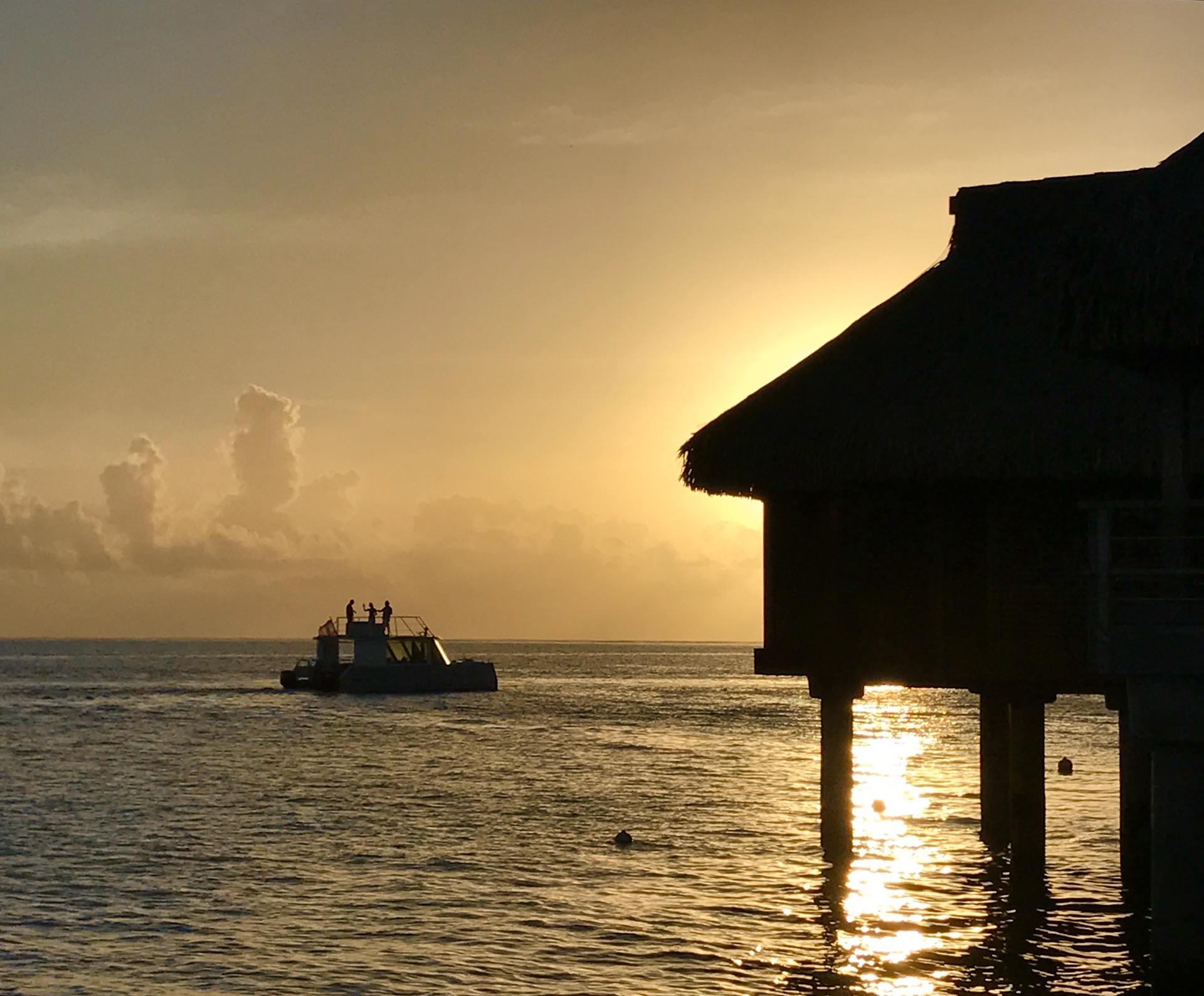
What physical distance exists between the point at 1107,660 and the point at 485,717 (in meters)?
61.1

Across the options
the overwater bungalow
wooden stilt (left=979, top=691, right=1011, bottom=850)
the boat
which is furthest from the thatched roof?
the boat

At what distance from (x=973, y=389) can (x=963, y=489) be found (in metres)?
1.31

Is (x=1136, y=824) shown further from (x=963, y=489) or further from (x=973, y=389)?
(x=973, y=389)

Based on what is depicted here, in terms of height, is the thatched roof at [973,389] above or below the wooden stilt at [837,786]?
above

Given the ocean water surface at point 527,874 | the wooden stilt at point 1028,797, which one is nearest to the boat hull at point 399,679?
the ocean water surface at point 527,874

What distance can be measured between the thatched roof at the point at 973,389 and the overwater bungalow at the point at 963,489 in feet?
0.10

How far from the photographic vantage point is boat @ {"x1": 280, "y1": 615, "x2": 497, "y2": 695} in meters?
78.9

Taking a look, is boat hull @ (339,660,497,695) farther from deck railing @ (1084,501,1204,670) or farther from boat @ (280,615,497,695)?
deck railing @ (1084,501,1204,670)

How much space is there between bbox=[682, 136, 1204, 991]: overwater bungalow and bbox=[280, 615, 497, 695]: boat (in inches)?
2266

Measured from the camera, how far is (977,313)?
850 inches

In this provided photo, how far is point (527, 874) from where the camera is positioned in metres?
25.4

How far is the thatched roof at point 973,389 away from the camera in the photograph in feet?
61.4

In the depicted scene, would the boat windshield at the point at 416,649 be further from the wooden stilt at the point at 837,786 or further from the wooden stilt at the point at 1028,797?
the wooden stilt at the point at 1028,797

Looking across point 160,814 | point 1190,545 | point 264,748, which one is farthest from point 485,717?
point 1190,545
